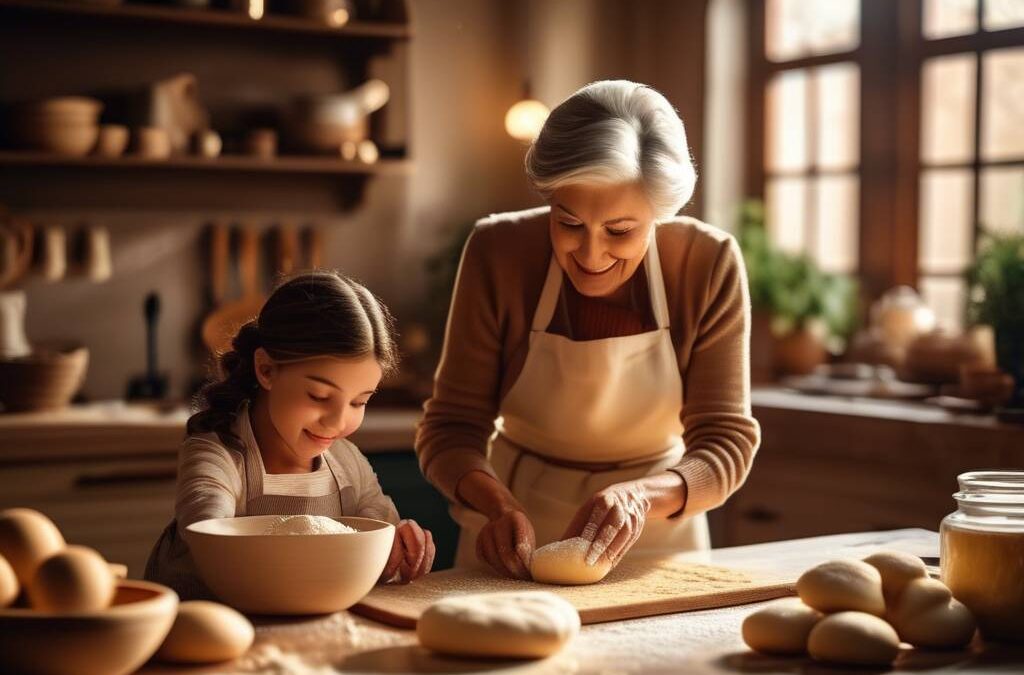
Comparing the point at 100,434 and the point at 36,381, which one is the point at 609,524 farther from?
the point at 36,381

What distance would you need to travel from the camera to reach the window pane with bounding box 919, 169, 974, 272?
358 cm

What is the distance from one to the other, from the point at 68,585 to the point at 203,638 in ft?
0.49

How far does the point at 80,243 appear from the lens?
3709 millimetres

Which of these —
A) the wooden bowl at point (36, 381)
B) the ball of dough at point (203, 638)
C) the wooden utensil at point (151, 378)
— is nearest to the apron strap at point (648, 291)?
the ball of dough at point (203, 638)

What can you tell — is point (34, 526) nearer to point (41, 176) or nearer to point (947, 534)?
point (947, 534)

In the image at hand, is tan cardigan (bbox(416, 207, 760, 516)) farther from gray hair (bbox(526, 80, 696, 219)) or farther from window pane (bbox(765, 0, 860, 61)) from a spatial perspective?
window pane (bbox(765, 0, 860, 61))

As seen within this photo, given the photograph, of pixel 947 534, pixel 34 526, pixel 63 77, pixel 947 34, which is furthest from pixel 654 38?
pixel 34 526

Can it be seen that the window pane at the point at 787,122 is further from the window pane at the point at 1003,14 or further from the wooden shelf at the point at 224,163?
the wooden shelf at the point at 224,163

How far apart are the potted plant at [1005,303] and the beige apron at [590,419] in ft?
4.08

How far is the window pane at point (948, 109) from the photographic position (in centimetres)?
356

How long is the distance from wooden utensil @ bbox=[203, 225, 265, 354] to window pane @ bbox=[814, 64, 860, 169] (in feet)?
5.91

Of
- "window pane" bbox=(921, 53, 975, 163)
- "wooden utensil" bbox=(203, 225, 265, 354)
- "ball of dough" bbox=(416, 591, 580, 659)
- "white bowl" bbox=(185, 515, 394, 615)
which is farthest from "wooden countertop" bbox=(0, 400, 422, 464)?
"ball of dough" bbox=(416, 591, 580, 659)

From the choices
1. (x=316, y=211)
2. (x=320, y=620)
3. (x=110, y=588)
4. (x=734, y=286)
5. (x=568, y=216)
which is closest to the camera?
(x=110, y=588)

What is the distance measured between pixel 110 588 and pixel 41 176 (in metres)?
2.98
